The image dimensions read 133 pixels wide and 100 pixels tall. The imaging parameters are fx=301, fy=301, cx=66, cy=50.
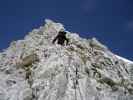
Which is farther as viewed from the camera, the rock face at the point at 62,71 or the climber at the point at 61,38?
the climber at the point at 61,38

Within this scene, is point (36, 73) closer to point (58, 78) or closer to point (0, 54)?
point (58, 78)

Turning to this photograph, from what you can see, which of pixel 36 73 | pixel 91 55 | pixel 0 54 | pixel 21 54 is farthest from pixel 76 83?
pixel 0 54

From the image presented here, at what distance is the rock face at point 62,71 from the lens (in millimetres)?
35500

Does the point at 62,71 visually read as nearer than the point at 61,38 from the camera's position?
Yes

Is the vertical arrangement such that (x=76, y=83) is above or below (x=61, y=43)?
below

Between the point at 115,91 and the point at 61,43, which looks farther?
the point at 61,43

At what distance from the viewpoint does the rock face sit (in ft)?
116

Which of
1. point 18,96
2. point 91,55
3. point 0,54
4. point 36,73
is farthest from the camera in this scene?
point 0,54

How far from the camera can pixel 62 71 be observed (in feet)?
122

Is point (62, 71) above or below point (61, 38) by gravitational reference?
below

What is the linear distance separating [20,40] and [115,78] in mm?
17673

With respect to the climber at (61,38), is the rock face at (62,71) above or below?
below

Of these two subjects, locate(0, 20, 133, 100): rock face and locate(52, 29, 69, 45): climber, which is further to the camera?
locate(52, 29, 69, 45): climber

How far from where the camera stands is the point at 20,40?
50.1 meters
